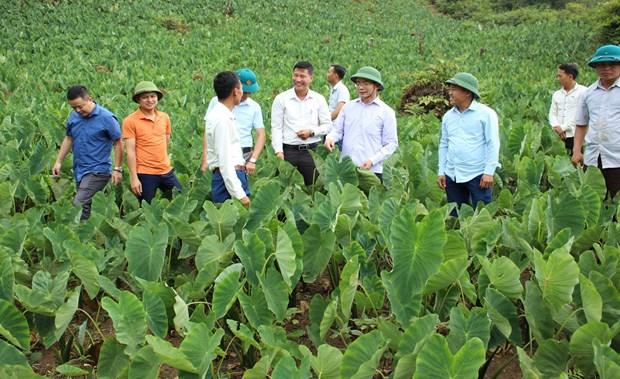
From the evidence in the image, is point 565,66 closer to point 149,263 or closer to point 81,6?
point 149,263

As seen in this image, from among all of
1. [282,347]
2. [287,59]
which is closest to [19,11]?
[287,59]

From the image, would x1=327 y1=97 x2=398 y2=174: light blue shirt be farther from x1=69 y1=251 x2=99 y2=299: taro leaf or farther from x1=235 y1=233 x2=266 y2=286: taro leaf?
x1=69 y1=251 x2=99 y2=299: taro leaf

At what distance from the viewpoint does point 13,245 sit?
156 inches

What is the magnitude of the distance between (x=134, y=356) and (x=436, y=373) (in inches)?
52.3

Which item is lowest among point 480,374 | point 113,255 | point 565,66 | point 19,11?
point 480,374

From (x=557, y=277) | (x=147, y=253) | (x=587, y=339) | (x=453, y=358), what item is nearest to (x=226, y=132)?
(x=147, y=253)

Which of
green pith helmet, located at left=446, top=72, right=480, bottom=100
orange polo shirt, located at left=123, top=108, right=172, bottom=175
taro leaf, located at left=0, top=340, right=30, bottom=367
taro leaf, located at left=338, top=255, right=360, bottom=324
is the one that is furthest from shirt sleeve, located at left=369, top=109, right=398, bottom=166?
taro leaf, located at left=0, top=340, right=30, bottom=367

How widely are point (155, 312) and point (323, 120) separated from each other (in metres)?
2.91

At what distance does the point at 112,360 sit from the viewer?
311cm

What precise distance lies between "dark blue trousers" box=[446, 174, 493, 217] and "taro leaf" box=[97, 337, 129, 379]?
2.86m

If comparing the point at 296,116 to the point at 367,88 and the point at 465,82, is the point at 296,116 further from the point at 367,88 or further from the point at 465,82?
the point at 465,82

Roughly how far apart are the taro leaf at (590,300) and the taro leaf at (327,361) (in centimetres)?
113

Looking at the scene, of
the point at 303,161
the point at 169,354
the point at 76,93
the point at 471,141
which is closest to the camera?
the point at 169,354


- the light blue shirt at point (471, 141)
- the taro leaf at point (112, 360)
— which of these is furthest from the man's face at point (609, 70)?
the taro leaf at point (112, 360)
